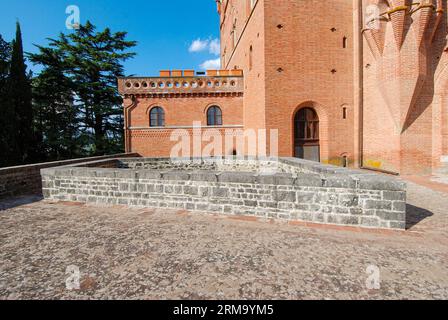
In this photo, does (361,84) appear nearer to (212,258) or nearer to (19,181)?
(212,258)

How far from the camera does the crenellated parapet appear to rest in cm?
880

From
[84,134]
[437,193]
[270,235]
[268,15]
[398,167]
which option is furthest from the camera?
[84,134]

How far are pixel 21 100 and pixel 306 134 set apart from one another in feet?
69.4

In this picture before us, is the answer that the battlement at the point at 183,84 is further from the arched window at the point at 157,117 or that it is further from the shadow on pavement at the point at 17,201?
the shadow on pavement at the point at 17,201

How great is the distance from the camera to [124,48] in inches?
864

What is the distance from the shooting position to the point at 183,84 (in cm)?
1555

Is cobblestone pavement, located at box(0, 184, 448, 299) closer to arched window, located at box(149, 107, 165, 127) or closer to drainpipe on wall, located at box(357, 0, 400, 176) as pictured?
drainpipe on wall, located at box(357, 0, 400, 176)

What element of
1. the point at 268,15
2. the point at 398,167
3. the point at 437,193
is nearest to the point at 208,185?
the point at 437,193

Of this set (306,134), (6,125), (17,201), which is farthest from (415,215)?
(6,125)

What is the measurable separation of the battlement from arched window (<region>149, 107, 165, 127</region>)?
1.37m

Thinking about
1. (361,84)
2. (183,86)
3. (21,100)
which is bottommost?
(361,84)

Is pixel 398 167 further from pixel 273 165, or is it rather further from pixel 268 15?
pixel 268 15

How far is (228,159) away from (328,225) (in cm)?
775

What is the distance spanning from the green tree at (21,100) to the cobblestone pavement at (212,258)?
14735 mm
